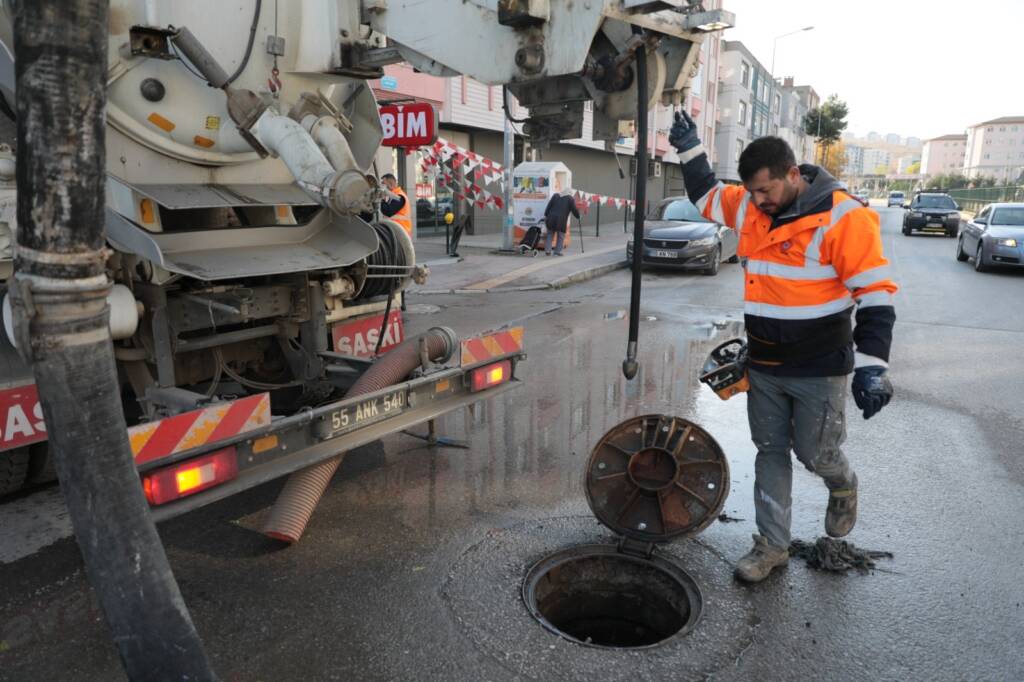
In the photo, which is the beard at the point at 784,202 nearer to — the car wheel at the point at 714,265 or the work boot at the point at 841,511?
the work boot at the point at 841,511

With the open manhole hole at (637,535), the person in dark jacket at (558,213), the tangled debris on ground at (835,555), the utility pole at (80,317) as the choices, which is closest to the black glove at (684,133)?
the open manhole hole at (637,535)

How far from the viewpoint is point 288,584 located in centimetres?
339

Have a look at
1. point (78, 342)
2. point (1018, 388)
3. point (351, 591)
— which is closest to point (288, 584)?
point (351, 591)

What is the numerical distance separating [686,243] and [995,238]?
6534mm

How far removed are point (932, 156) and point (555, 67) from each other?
208903mm

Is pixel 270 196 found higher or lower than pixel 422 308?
higher

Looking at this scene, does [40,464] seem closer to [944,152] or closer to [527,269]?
[527,269]

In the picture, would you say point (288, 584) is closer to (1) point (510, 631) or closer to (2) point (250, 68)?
(1) point (510, 631)

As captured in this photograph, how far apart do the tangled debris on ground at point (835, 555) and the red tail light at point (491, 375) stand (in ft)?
6.16

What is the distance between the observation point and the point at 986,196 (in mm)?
45250

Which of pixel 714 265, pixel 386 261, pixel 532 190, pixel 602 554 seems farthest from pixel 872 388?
pixel 532 190

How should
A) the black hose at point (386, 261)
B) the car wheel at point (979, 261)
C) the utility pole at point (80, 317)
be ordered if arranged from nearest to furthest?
the utility pole at point (80, 317)
the black hose at point (386, 261)
the car wheel at point (979, 261)

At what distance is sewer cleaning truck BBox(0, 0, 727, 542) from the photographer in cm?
310

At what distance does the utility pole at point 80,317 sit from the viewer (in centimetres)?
166
